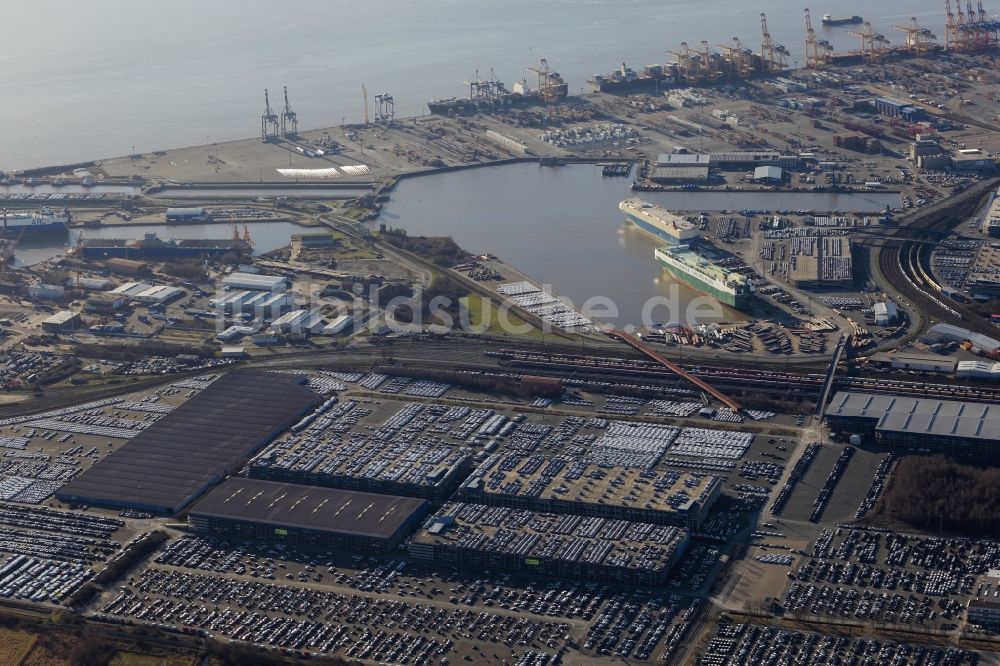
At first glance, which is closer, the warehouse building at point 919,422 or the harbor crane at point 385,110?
the warehouse building at point 919,422

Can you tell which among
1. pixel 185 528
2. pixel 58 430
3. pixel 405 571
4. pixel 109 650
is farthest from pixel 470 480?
pixel 58 430

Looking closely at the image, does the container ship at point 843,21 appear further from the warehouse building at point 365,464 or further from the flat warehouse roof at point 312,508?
the flat warehouse roof at point 312,508

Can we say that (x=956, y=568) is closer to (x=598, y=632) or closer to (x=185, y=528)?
(x=598, y=632)

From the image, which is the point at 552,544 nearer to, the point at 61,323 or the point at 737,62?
the point at 61,323

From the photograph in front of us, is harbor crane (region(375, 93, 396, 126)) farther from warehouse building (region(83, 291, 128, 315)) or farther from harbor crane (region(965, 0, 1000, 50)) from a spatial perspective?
harbor crane (region(965, 0, 1000, 50))

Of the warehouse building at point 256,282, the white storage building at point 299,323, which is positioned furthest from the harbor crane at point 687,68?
the white storage building at point 299,323

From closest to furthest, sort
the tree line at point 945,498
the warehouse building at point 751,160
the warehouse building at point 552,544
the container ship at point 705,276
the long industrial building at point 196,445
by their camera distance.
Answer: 1. the warehouse building at point 552,544
2. the tree line at point 945,498
3. the long industrial building at point 196,445
4. the container ship at point 705,276
5. the warehouse building at point 751,160

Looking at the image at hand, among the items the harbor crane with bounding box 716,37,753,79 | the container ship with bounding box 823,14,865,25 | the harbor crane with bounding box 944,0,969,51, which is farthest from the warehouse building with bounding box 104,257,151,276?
the container ship with bounding box 823,14,865,25

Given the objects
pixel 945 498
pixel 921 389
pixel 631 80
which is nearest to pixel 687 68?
pixel 631 80
